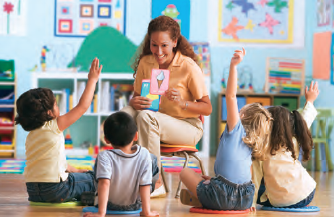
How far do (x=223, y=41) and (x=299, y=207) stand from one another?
11.6 feet

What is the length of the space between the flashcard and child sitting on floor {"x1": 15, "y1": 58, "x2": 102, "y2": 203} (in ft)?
1.85

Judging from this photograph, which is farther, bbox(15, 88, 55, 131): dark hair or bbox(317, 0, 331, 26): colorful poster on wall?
bbox(317, 0, 331, 26): colorful poster on wall

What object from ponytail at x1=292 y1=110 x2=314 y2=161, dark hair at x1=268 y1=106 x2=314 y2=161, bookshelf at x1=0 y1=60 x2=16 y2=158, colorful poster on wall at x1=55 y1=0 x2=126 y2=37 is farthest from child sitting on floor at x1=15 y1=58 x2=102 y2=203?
colorful poster on wall at x1=55 y1=0 x2=126 y2=37

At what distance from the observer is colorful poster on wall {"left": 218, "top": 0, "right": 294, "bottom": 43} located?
6.14 m

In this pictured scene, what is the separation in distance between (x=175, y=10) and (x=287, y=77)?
4.65ft

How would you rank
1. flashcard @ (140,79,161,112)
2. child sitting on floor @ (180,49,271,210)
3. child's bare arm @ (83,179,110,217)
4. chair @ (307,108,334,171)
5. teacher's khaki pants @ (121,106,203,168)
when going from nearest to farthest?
1. child's bare arm @ (83,179,110,217)
2. child sitting on floor @ (180,49,271,210)
3. teacher's khaki pants @ (121,106,203,168)
4. flashcard @ (140,79,161,112)
5. chair @ (307,108,334,171)

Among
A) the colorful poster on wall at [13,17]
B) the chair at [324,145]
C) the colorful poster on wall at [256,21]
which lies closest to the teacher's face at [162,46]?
the chair at [324,145]

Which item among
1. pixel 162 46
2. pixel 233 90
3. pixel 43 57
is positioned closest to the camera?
pixel 233 90

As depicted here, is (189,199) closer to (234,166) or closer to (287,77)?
(234,166)

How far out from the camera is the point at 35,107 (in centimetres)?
269

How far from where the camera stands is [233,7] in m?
6.14

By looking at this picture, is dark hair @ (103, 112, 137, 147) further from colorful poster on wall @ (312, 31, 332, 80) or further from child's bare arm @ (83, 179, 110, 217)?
colorful poster on wall @ (312, 31, 332, 80)

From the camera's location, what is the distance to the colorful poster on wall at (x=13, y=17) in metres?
5.87

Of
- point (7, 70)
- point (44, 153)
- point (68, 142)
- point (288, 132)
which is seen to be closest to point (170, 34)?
point (288, 132)
